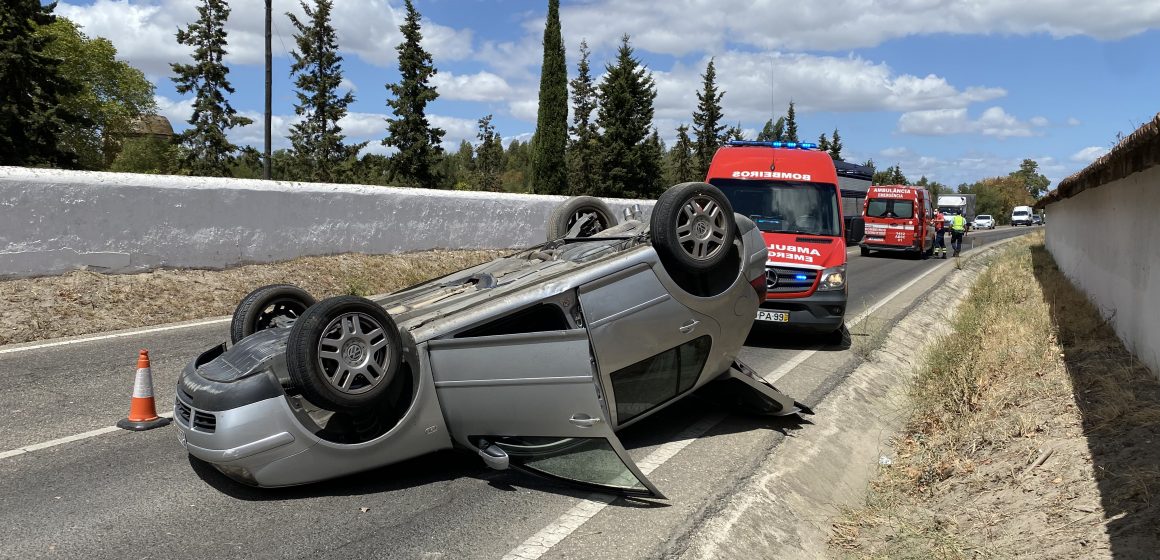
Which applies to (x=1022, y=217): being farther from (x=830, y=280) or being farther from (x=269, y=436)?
(x=269, y=436)

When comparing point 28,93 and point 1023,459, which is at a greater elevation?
point 28,93

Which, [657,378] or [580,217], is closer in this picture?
[657,378]

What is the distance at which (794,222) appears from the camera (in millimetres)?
10344

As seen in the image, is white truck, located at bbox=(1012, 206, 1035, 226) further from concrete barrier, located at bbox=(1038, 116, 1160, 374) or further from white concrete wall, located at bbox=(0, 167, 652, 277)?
white concrete wall, located at bbox=(0, 167, 652, 277)

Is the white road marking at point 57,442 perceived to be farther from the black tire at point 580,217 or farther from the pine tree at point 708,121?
the pine tree at point 708,121

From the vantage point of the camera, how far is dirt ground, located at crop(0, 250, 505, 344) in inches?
370

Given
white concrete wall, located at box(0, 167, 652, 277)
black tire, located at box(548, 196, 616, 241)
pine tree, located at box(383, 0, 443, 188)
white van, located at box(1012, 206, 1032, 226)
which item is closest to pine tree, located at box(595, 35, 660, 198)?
pine tree, located at box(383, 0, 443, 188)

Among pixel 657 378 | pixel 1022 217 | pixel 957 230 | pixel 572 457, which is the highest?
pixel 1022 217

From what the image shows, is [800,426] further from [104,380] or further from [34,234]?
[34,234]

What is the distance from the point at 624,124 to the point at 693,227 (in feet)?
131

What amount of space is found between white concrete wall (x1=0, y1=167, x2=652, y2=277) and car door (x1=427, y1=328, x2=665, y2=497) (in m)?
8.21

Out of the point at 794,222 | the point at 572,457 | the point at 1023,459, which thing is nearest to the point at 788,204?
the point at 794,222

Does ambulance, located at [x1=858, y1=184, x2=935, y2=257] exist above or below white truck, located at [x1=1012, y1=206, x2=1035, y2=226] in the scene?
below

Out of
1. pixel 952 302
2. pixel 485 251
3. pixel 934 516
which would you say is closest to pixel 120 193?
pixel 485 251
